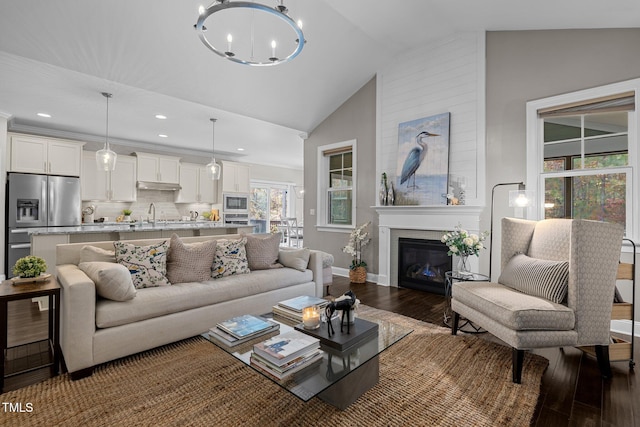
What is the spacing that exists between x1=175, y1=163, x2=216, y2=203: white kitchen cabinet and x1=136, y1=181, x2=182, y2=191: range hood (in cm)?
16

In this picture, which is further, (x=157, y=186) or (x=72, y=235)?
(x=157, y=186)

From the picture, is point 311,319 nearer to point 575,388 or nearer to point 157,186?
point 575,388

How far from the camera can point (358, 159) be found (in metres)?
5.06

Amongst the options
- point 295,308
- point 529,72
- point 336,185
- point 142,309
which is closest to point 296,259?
point 295,308

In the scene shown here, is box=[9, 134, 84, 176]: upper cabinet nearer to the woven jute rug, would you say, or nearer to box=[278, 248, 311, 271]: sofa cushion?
box=[278, 248, 311, 271]: sofa cushion

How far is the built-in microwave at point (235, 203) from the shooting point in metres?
7.86

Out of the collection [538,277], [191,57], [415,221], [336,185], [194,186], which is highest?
[191,57]

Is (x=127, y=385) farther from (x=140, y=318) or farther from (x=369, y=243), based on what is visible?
(x=369, y=243)

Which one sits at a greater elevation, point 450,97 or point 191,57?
point 191,57

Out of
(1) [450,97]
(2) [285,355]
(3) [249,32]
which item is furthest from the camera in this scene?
(1) [450,97]

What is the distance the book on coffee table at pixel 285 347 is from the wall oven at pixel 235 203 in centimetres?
656

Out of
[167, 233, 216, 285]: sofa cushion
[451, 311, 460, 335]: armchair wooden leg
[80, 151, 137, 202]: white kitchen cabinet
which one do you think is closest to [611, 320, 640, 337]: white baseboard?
[451, 311, 460, 335]: armchair wooden leg

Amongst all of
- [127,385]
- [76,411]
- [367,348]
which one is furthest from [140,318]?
[367,348]

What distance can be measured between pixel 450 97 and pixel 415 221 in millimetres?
1683
